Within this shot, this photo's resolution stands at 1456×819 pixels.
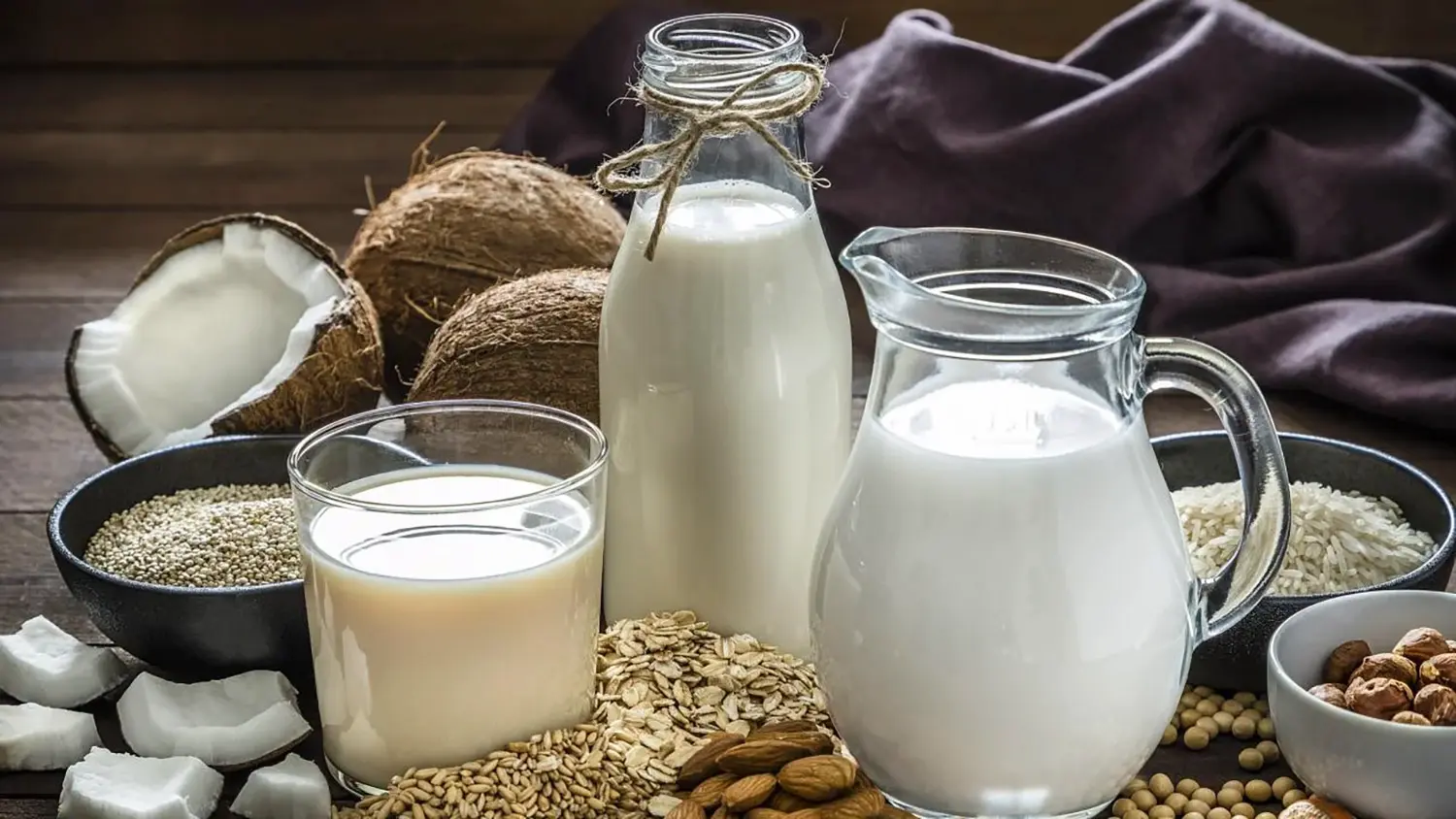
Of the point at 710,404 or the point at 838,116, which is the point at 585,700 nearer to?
the point at 710,404

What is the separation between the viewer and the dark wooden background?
187 centimetres

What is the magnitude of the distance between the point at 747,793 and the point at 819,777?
1.4 inches

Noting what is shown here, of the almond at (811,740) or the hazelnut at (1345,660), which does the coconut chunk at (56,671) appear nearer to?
the almond at (811,740)

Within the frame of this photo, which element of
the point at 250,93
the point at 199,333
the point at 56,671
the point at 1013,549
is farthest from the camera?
the point at 250,93

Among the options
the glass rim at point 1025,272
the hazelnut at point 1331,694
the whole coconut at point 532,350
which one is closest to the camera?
the glass rim at point 1025,272

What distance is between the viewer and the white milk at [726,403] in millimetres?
985

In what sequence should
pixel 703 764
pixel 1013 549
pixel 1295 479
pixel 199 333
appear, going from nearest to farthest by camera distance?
pixel 1013 549 → pixel 703 764 → pixel 1295 479 → pixel 199 333

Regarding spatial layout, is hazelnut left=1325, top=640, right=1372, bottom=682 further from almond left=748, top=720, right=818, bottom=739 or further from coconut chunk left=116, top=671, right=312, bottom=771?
coconut chunk left=116, top=671, right=312, bottom=771

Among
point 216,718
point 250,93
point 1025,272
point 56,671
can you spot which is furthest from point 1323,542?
point 250,93

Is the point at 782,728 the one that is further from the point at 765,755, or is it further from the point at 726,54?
the point at 726,54

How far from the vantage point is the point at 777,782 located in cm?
89

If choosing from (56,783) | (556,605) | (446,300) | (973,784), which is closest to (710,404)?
(556,605)

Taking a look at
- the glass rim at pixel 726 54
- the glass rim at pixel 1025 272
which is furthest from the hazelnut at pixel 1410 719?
the glass rim at pixel 726 54

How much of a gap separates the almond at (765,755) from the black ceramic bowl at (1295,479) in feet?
0.87
